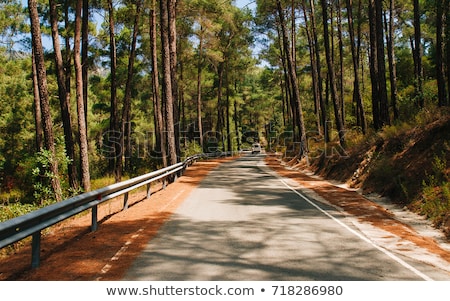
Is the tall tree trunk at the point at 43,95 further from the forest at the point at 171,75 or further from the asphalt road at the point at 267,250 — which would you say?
the asphalt road at the point at 267,250

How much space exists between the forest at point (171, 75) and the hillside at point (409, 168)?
9.8 inches

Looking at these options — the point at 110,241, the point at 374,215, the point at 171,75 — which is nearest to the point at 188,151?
the point at 171,75

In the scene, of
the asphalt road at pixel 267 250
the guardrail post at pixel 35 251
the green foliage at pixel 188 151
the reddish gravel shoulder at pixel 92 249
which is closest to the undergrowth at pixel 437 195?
the asphalt road at pixel 267 250

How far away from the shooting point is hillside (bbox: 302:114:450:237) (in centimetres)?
1025

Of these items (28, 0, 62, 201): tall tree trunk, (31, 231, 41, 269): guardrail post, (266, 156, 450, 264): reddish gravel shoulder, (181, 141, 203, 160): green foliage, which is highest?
(28, 0, 62, 201): tall tree trunk

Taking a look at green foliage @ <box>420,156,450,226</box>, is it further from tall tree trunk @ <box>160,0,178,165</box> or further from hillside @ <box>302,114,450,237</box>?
tall tree trunk @ <box>160,0,178,165</box>

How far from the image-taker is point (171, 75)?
26375mm

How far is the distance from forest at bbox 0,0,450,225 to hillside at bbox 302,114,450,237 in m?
0.25

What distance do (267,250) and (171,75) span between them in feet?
70.2

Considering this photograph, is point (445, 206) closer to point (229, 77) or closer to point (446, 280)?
point (446, 280)

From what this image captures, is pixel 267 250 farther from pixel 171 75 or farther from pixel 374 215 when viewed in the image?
pixel 171 75

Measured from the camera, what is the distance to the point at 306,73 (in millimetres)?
46844

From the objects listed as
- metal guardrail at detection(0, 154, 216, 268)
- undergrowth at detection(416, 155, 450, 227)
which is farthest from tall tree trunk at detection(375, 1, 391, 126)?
metal guardrail at detection(0, 154, 216, 268)

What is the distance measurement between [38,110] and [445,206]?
2341 cm
